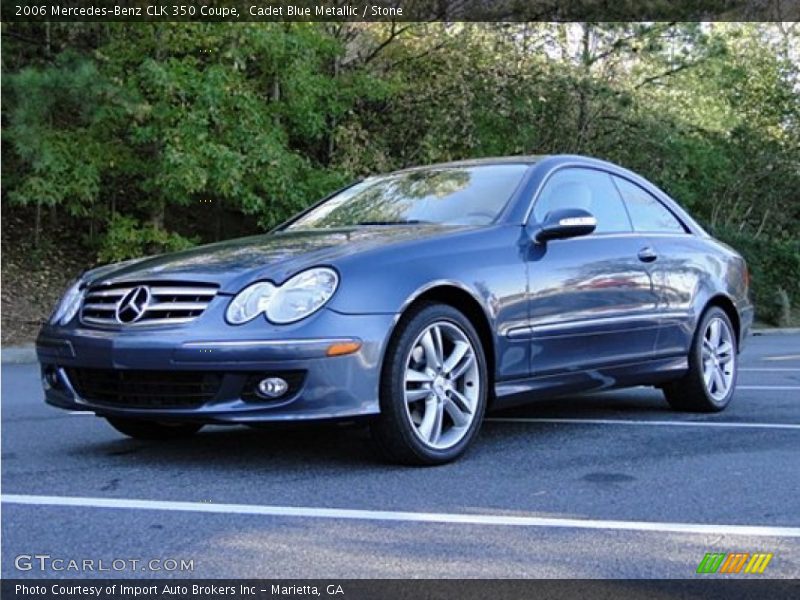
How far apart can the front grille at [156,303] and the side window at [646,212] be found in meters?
2.84

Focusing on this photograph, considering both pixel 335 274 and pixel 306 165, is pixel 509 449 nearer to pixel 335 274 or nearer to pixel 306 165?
pixel 335 274

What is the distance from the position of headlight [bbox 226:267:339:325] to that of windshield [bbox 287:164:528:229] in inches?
43.2

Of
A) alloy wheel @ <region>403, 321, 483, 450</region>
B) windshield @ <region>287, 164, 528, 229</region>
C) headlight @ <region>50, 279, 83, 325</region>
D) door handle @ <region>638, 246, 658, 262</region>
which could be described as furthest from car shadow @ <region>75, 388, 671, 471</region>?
windshield @ <region>287, 164, 528, 229</region>

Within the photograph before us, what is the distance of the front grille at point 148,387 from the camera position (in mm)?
4297

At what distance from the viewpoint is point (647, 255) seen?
19.5ft

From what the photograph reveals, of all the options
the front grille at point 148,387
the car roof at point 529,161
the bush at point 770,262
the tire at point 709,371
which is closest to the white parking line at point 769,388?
the tire at point 709,371

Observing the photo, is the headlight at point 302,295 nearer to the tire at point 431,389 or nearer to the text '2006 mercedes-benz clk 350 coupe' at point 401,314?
the text '2006 mercedes-benz clk 350 coupe' at point 401,314

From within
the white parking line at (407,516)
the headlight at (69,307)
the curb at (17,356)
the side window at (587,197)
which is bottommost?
the curb at (17,356)

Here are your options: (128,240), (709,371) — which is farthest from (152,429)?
(128,240)

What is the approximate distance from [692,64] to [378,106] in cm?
918

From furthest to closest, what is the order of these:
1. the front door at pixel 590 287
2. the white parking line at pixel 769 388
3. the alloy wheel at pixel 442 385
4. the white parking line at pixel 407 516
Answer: the white parking line at pixel 769 388, the front door at pixel 590 287, the alloy wheel at pixel 442 385, the white parking line at pixel 407 516

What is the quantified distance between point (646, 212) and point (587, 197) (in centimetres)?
62

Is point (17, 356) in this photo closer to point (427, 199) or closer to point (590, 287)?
point (427, 199)

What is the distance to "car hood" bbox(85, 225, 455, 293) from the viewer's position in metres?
A: 4.38
